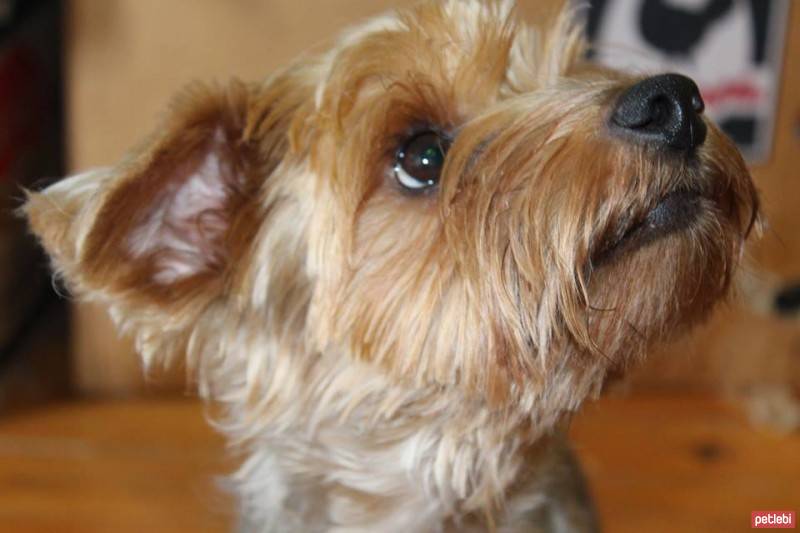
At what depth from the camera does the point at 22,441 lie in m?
1.95

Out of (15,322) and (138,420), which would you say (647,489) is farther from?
(15,322)

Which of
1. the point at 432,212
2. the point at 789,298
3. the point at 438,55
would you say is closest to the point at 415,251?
the point at 432,212

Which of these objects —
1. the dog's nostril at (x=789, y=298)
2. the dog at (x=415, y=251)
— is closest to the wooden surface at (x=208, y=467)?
the dog's nostril at (x=789, y=298)

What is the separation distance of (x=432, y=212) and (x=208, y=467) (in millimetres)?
1002

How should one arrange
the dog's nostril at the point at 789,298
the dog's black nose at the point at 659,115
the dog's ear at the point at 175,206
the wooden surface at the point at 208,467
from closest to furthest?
the dog's black nose at the point at 659,115 < the dog's ear at the point at 175,206 < the wooden surface at the point at 208,467 < the dog's nostril at the point at 789,298

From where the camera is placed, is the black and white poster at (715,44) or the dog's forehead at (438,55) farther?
the black and white poster at (715,44)

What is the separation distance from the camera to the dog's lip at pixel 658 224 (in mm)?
978

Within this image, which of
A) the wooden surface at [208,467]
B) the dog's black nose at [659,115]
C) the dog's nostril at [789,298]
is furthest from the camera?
the dog's nostril at [789,298]

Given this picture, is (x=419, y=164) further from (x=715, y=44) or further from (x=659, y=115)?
(x=715, y=44)

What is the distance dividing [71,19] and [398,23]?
A: 0.86 meters

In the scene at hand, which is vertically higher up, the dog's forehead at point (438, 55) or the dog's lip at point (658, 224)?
the dog's forehead at point (438, 55)

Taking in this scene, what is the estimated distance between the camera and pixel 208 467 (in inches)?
76.0

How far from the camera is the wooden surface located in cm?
179

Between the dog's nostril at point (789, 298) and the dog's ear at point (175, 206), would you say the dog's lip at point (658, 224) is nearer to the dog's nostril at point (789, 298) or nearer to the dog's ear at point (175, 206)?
the dog's ear at point (175, 206)
